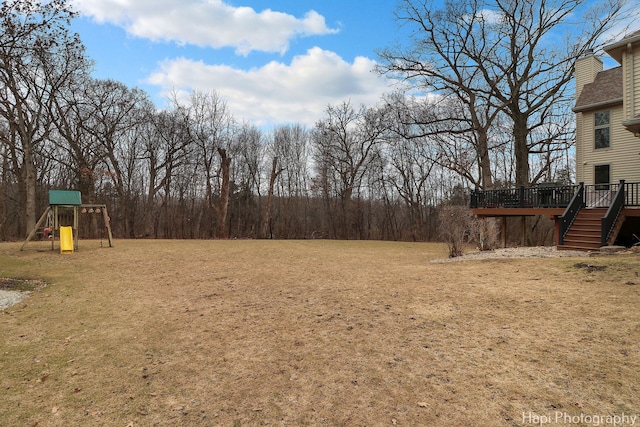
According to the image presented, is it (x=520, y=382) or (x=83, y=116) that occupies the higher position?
(x=83, y=116)

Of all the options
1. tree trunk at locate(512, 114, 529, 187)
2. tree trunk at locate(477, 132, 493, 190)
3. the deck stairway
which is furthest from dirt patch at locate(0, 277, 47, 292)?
tree trunk at locate(512, 114, 529, 187)

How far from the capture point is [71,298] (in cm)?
664

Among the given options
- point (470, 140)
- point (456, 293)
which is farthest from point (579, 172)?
point (456, 293)

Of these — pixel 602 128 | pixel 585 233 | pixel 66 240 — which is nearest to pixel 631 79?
pixel 602 128

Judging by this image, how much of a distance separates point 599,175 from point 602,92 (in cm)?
358

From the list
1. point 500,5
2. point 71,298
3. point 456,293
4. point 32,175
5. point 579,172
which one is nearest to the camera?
point 456,293

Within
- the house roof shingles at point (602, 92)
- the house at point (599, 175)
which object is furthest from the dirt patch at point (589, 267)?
the house roof shingles at point (602, 92)

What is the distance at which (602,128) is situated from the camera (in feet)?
46.7

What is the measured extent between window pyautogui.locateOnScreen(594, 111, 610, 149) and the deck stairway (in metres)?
4.50

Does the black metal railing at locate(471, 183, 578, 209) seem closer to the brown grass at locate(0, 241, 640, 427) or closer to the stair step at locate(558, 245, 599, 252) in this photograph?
the stair step at locate(558, 245, 599, 252)

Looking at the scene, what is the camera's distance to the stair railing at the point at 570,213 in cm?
1066

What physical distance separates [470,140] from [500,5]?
818 centimetres

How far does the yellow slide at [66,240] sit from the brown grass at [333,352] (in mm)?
6675

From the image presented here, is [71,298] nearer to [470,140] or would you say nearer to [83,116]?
[83,116]
